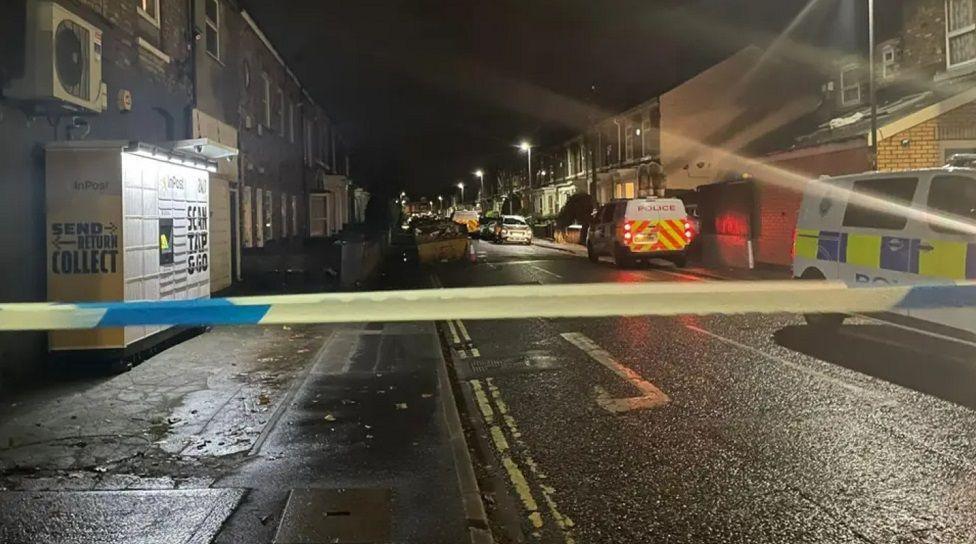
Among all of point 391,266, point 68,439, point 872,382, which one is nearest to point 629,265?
point 391,266

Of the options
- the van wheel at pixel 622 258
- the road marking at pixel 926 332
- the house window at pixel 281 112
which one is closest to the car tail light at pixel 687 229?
the van wheel at pixel 622 258

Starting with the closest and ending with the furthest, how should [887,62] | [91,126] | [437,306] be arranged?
[437,306]
[91,126]
[887,62]

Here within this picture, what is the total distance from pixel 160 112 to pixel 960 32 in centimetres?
1719

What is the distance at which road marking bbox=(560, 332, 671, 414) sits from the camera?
728 centimetres

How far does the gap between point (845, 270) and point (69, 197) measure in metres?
8.66

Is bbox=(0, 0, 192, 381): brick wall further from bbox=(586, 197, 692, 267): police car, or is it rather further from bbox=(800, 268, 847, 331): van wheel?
bbox=(586, 197, 692, 267): police car

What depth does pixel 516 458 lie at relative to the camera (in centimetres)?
588

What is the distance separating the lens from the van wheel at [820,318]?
34.5ft

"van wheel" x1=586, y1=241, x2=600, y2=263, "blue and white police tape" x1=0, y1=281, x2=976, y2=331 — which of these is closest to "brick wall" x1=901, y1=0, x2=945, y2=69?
"van wheel" x1=586, y1=241, x2=600, y2=263

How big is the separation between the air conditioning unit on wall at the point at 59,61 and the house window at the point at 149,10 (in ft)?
9.35

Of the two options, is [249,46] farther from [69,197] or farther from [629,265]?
[69,197]

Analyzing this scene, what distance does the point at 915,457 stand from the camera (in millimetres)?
5621

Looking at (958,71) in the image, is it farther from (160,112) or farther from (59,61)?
(59,61)

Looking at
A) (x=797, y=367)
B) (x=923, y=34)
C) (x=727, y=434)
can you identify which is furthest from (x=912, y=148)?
(x=727, y=434)
